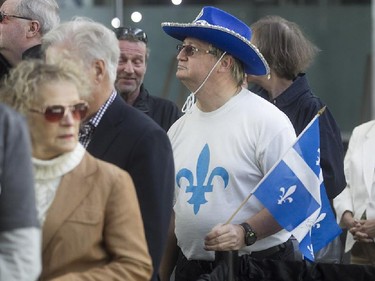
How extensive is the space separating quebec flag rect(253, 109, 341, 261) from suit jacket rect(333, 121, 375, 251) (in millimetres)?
1217

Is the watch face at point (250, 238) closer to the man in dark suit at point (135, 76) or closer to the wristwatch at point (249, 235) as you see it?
the wristwatch at point (249, 235)

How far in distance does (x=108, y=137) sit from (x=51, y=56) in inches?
17.0

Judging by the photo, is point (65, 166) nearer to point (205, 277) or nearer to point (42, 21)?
point (205, 277)

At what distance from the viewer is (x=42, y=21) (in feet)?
21.5

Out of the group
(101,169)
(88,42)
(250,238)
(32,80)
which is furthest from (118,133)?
(250,238)

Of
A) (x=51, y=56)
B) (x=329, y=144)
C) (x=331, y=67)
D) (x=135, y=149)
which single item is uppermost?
(x=51, y=56)

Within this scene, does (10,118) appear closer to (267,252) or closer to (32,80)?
(32,80)

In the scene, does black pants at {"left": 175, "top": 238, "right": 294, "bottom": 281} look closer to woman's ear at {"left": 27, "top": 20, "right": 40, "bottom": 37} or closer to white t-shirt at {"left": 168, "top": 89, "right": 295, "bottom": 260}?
white t-shirt at {"left": 168, "top": 89, "right": 295, "bottom": 260}

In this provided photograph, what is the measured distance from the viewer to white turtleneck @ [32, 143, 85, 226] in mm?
3904

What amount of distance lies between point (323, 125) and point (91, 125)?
2.01 meters

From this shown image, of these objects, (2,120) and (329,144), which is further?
(329,144)

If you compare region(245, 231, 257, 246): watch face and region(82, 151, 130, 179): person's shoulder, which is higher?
region(82, 151, 130, 179): person's shoulder

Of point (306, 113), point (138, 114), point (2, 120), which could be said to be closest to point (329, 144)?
point (306, 113)

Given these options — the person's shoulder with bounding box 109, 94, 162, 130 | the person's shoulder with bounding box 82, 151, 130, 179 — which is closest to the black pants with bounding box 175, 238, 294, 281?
the person's shoulder with bounding box 109, 94, 162, 130
